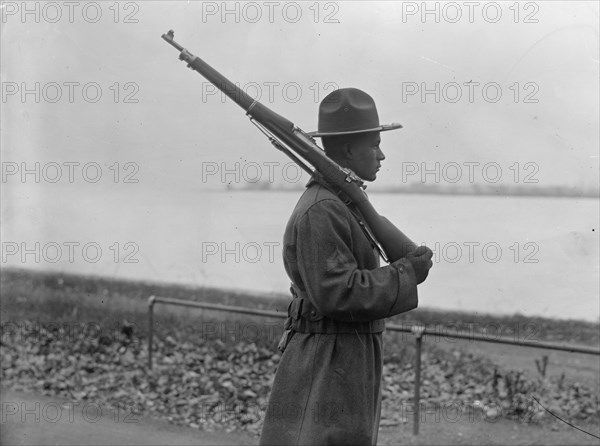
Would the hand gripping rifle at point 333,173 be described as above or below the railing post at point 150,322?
above

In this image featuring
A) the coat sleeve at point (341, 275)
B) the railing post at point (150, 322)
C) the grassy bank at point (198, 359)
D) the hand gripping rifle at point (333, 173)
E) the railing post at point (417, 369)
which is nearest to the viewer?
the coat sleeve at point (341, 275)

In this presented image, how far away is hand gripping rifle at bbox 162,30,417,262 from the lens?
3.51m

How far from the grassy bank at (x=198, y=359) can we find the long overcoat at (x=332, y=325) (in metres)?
3.62

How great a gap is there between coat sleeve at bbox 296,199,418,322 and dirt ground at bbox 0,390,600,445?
3535 mm

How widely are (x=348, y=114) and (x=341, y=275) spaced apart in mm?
673

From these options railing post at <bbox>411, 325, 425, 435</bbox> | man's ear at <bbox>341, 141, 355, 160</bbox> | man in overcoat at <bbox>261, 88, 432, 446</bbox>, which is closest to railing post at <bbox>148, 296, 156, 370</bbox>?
railing post at <bbox>411, 325, 425, 435</bbox>

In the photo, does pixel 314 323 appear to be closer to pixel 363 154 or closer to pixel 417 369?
pixel 363 154

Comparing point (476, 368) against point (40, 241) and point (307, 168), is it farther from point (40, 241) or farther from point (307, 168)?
point (307, 168)

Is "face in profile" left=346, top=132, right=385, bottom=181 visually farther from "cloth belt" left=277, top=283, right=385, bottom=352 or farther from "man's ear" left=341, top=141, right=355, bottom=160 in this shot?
"cloth belt" left=277, top=283, right=385, bottom=352

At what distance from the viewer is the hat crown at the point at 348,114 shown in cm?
357

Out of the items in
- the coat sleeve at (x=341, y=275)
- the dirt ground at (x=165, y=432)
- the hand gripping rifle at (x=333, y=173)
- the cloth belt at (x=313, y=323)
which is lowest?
the dirt ground at (x=165, y=432)

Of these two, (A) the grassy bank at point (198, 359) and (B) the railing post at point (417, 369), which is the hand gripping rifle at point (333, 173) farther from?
(A) the grassy bank at point (198, 359)


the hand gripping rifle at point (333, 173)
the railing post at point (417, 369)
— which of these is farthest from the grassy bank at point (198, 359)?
the hand gripping rifle at point (333, 173)

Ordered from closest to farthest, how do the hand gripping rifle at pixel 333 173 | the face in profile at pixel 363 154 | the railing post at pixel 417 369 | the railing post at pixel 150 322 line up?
the hand gripping rifle at pixel 333 173 → the face in profile at pixel 363 154 → the railing post at pixel 417 369 → the railing post at pixel 150 322
